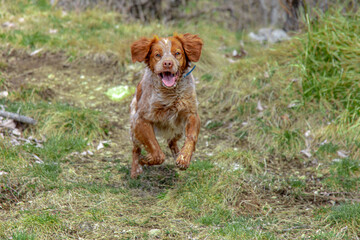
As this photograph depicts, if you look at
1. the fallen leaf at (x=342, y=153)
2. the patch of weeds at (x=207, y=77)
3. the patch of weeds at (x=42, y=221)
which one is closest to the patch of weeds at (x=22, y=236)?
the patch of weeds at (x=42, y=221)

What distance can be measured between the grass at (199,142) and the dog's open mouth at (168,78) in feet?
3.26

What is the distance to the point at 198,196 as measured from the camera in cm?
425

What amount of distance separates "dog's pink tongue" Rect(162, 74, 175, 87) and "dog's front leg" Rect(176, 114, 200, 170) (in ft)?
1.39

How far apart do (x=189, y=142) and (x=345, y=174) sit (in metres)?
1.89

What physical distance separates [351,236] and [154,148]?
6.12ft

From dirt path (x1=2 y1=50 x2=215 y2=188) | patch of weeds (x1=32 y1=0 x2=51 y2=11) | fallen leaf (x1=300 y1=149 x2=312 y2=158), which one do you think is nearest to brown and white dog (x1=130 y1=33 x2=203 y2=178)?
dirt path (x1=2 y1=50 x2=215 y2=188)

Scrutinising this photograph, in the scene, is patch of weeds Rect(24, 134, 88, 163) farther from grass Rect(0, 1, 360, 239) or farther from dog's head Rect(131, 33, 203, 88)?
dog's head Rect(131, 33, 203, 88)

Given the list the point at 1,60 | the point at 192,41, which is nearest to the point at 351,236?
the point at 192,41

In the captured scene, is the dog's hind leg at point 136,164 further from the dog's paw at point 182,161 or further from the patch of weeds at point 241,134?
the patch of weeds at point 241,134

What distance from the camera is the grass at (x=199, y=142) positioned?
152 inches

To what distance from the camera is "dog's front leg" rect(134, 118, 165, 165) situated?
4316 millimetres

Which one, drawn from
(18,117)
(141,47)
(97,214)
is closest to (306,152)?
(141,47)

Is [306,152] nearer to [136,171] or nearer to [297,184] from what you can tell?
[297,184]

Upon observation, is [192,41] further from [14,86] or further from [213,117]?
[14,86]
